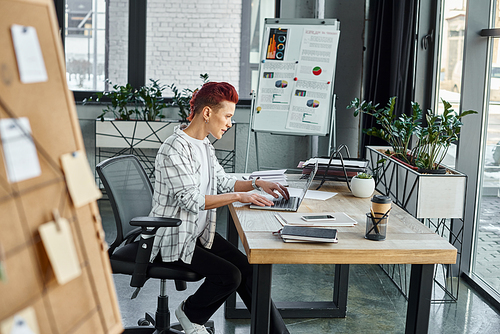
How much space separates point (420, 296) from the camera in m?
1.77

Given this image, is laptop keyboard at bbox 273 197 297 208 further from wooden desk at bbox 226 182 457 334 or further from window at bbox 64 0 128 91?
window at bbox 64 0 128 91

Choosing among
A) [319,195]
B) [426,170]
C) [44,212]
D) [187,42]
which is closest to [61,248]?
[44,212]

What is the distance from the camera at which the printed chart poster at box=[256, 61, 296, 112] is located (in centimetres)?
438

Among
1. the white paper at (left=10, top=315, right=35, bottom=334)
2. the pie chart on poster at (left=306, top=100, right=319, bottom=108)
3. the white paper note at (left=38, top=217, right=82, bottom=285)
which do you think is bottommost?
the white paper at (left=10, top=315, right=35, bottom=334)

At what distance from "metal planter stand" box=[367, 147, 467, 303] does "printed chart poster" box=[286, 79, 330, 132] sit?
772 millimetres

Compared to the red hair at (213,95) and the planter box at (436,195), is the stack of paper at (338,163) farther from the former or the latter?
the red hair at (213,95)

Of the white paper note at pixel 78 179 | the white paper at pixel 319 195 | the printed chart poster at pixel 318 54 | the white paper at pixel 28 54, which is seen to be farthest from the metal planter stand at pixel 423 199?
the white paper at pixel 28 54

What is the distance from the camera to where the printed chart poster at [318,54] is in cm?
429

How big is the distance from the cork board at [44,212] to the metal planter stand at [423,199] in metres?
2.17

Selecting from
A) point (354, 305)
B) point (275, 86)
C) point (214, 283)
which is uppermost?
point (275, 86)

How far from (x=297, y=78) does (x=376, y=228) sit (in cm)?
274

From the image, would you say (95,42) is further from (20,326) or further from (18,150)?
(20,326)

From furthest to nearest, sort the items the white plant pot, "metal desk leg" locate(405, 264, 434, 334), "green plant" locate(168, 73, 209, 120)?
"green plant" locate(168, 73, 209, 120) → the white plant pot → "metal desk leg" locate(405, 264, 434, 334)

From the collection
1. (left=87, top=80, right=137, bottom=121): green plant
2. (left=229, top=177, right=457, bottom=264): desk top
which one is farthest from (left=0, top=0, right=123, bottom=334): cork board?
(left=87, top=80, right=137, bottom=121): green plant
